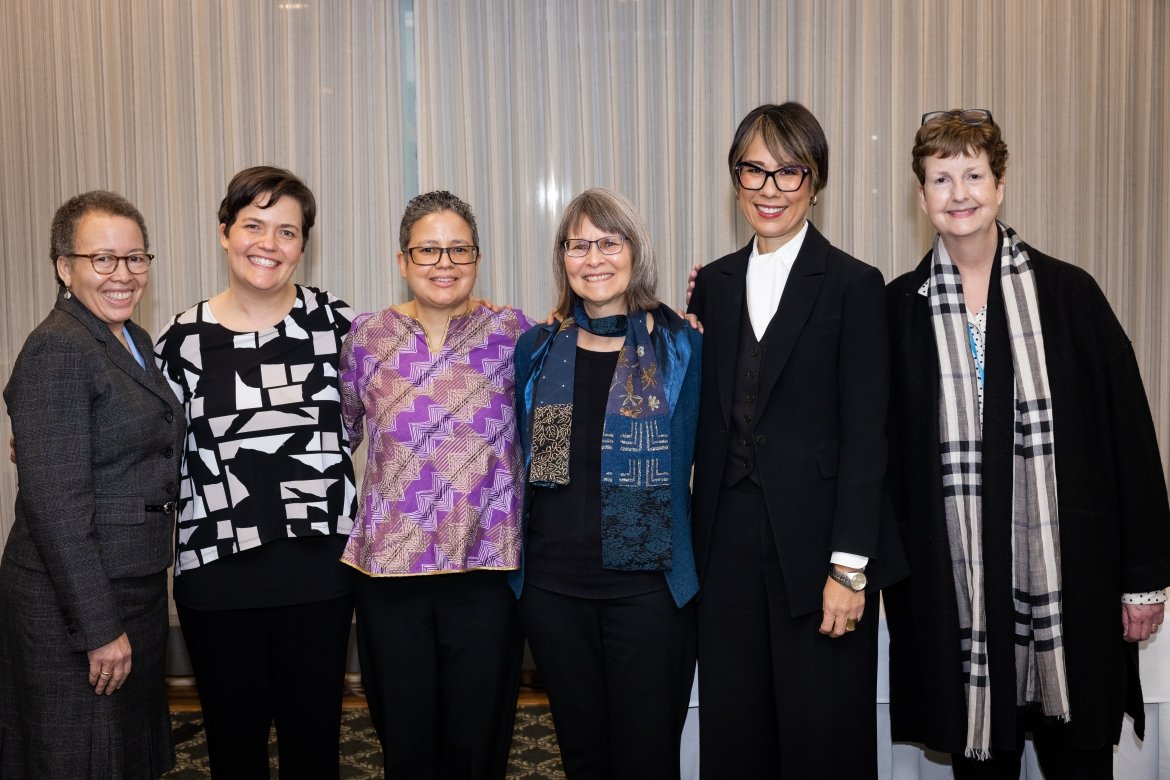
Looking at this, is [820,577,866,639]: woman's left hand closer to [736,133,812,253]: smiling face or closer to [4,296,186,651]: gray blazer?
[736,133,812,253]: smiling face

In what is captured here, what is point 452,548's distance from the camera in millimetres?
2143

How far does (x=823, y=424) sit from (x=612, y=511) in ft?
1.66

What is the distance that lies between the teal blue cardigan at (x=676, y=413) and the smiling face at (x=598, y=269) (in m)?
0.13

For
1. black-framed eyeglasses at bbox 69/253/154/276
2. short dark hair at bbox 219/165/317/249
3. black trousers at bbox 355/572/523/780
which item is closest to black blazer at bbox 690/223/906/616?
black trousers at bbox 355/572/523/780

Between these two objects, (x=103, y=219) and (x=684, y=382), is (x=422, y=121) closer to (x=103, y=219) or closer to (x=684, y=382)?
(x=103, y=219)

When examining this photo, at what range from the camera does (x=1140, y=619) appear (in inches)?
83.9

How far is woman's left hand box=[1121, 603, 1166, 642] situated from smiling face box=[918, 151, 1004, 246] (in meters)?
0.95

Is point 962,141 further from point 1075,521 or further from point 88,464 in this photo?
point 88,464

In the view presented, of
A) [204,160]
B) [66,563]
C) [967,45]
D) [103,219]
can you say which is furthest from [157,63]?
[967,45]

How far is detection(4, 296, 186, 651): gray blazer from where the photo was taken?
199cm

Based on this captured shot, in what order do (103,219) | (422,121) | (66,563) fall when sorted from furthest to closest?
(422,121) → (103,219) → (66,563)

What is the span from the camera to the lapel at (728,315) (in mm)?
2066

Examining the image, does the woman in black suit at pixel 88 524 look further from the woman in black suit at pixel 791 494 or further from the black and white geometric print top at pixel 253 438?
the woman in black suit at pixel 791 494

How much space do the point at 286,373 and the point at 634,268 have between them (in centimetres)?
90
